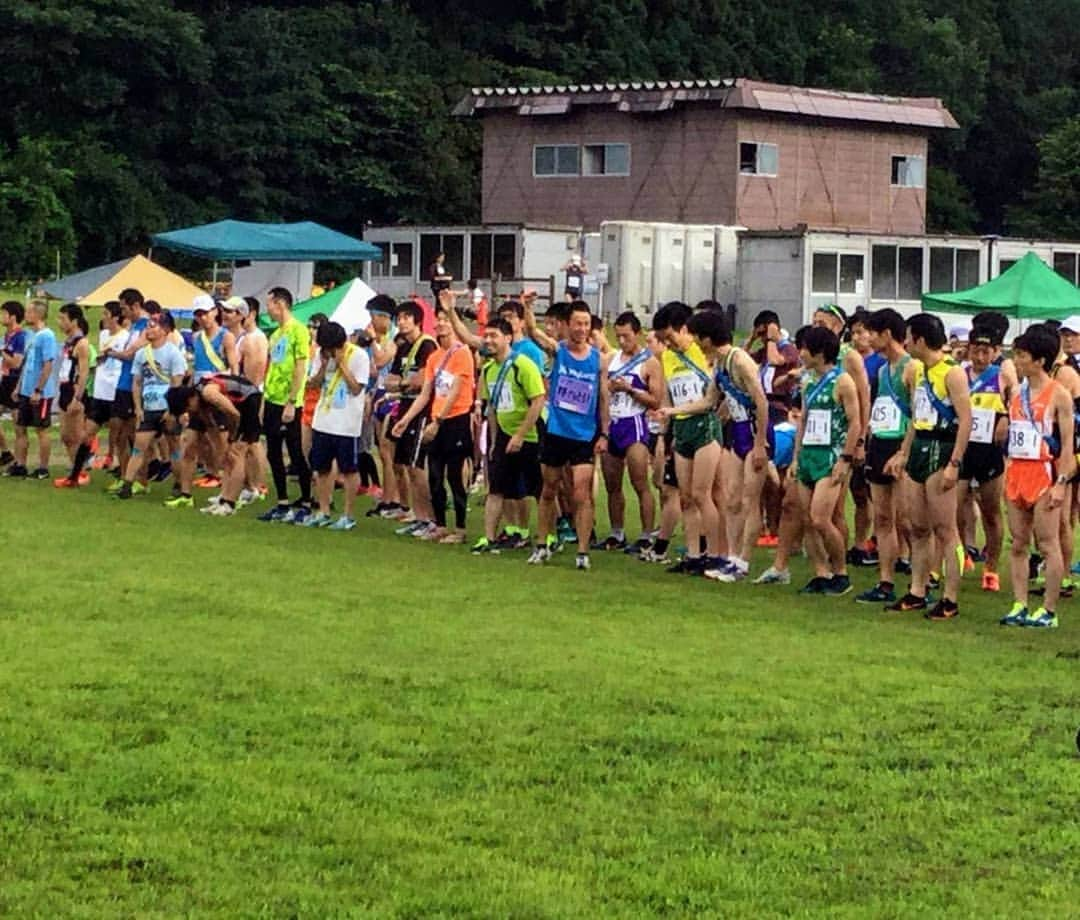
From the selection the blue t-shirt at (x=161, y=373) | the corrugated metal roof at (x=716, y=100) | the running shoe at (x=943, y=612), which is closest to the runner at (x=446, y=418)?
the blue t-shirt at (x=161, y=373)

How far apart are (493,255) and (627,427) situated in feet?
118

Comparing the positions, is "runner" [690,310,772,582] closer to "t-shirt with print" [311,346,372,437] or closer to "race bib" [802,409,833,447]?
"race bib" [802,409,833,447]

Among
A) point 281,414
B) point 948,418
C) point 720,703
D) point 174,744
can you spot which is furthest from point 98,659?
point 281,414

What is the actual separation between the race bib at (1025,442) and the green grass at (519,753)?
3.39ft

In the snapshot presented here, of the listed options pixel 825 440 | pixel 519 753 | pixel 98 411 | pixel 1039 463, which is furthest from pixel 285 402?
pixel 519 753

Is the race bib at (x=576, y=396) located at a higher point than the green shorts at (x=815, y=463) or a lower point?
higher

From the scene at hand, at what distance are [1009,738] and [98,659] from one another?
436 cm

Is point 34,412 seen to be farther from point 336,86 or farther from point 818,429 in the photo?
point 336,86

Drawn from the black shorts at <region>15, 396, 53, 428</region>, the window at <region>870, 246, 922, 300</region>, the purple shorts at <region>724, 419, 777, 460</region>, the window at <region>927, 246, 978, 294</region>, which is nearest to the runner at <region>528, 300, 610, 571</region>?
the purple shorts at <region>724, 419, 777, 460</region>

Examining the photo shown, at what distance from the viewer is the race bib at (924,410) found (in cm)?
1195

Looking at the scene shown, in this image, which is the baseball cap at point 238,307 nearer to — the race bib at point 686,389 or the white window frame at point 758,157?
the race bib at point 686,389

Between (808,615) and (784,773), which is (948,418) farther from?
(784,773)

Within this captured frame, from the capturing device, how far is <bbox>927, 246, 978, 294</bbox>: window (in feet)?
171

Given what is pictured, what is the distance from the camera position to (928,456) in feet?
39.3
